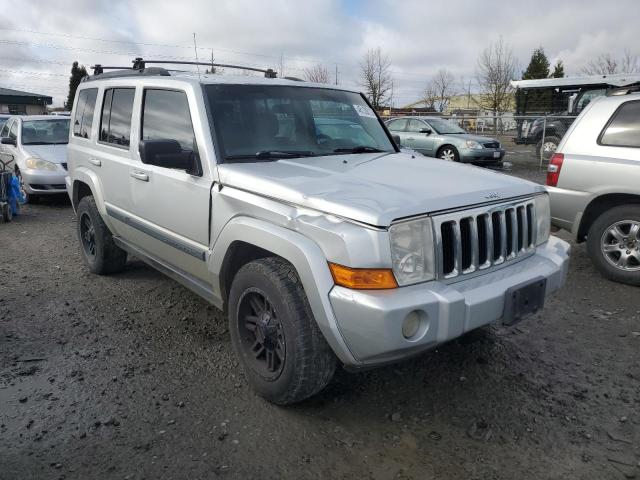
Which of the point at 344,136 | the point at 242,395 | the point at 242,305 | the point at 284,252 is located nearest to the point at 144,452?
the point at 242,395

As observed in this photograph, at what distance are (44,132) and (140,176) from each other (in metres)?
7.92

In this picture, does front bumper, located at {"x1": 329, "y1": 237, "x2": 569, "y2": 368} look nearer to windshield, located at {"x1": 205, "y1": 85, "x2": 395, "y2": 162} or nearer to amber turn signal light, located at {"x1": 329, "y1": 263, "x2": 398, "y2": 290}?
amber turn signal light, located at {"x1": 329, "y1": 263, "x2": 398, "y2": 290}

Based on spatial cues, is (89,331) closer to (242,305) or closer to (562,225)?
(242,305)

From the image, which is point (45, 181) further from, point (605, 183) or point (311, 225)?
point (605, 183)

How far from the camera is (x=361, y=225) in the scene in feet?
8.15

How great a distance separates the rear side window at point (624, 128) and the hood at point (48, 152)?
8.69m

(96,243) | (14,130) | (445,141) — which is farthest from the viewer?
(445,141)

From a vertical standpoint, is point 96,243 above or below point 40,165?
below

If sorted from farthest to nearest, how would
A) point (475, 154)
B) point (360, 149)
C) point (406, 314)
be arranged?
→ point (475, 154) → point (360, 149) → point (406, 314)

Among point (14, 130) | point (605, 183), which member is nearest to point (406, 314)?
point (605, 183)

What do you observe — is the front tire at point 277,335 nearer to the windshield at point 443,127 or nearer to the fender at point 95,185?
the fender at point 95,185

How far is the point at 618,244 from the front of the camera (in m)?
5.17

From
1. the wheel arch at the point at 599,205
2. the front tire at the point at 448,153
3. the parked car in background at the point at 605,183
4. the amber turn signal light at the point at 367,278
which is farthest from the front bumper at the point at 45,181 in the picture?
the front tire at the point at 448,153

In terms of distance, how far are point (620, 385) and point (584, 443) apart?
0.77 m
